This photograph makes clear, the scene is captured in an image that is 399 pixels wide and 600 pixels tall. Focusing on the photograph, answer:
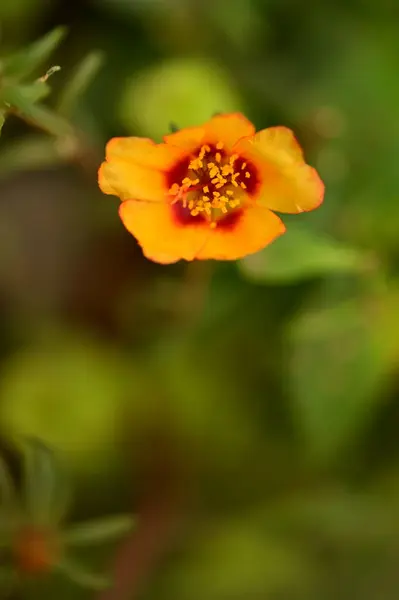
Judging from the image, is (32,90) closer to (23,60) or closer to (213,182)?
(23,60)

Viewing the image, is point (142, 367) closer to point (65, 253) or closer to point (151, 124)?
point (65, 253)

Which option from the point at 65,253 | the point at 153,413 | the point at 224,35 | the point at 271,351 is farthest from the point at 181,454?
the point at 224,35

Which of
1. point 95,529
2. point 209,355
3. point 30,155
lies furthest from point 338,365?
point 30,155

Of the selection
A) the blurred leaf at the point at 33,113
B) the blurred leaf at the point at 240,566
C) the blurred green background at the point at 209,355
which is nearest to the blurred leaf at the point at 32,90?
the blurred leaf at the point at 33,113

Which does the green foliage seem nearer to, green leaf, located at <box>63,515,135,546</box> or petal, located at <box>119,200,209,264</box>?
green leaf, located at <box>63,515,135,546</box>

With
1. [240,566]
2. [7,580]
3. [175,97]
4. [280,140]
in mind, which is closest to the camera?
[280,140]

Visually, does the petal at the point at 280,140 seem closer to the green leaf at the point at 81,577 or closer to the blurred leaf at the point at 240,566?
the green leaf at the point at 81,577

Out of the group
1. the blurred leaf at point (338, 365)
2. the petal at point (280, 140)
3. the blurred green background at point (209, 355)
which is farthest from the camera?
the blurred green background at point (209, 355)
